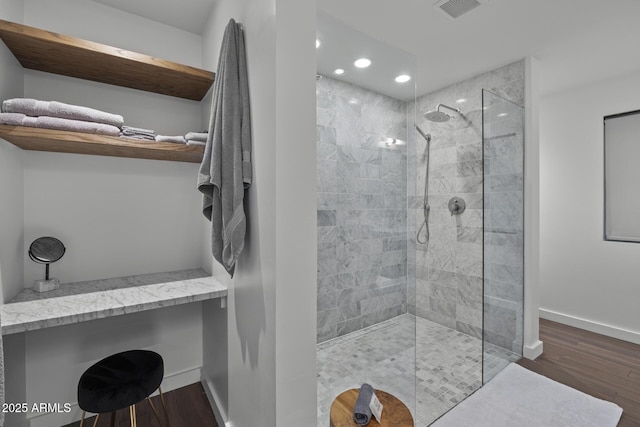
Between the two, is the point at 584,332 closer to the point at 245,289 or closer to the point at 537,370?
the point at 537,370

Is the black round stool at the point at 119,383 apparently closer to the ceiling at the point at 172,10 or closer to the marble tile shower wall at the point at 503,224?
the ceiling at the point at 172,10

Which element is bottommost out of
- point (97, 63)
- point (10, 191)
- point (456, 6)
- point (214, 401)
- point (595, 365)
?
point (595, 365)

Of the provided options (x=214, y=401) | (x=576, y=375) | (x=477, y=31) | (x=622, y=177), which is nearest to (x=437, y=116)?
(x=477, y=31)

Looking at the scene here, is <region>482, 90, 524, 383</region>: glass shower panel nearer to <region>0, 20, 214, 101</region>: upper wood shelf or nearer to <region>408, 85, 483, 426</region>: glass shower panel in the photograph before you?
<region>408, 85, 483, 426</region>: glass shower panel

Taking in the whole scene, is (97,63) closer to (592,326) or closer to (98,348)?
(98,348)

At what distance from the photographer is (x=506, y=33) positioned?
2141 mm

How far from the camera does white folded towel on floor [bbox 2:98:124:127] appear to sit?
1.36 meters

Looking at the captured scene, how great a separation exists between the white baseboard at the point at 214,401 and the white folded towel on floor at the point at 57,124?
164 cm

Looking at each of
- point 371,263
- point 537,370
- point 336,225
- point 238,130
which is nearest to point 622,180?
point 537,370

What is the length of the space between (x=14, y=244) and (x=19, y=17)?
121 cm

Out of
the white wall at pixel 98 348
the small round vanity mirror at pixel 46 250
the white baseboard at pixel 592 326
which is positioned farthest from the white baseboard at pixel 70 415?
the white baseboard at pixel 592 326

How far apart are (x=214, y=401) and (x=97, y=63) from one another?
2.07 meters

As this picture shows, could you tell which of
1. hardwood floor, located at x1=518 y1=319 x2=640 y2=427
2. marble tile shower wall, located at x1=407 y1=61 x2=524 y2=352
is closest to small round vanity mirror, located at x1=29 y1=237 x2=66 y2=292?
marble tile shower wall, located at x1=407 y1=61 x2=524 y2=352

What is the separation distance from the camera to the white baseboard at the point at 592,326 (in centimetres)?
280
